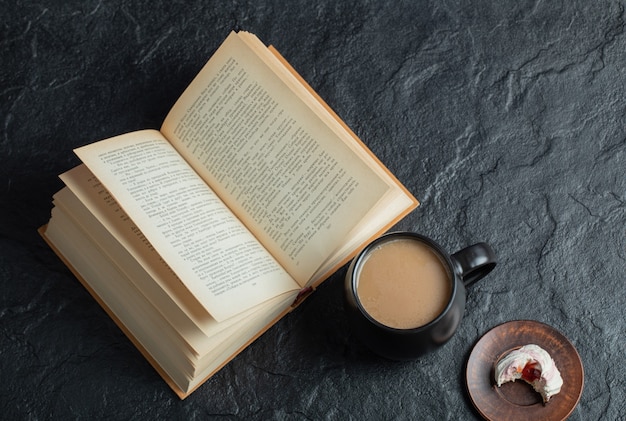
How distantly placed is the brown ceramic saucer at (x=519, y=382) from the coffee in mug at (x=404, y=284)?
12 cm

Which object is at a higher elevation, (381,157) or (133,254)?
(133,254)

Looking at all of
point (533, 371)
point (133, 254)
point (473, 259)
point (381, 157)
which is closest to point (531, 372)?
point (533, 371)

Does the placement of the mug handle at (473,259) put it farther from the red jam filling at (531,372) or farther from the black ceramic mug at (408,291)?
the red jam filling at (531,372)

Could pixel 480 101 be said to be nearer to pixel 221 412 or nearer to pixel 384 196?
pixel 384 196

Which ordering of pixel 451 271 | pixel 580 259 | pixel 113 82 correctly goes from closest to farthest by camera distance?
pixel 451 271 < pixel 580 259 < pixel 113 82

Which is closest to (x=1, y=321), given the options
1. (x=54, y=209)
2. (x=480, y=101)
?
(x=54, y=209)

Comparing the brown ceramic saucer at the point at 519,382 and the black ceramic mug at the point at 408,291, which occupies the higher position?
the black ceramic mug at the point at 408,291

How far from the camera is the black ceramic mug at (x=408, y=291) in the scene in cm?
112

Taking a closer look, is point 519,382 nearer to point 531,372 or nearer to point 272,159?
point 531,372

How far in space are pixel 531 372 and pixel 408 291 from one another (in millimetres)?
179

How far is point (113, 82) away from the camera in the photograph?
1.36 metres

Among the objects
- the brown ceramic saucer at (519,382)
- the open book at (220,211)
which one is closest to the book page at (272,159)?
the open book at (220,211)

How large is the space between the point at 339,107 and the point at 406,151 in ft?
0.36

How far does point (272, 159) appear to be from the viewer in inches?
48.1
